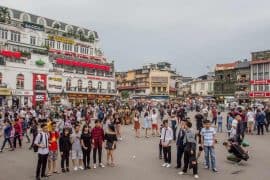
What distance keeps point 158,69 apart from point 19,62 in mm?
51438

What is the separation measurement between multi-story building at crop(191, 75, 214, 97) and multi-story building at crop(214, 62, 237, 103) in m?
5.92

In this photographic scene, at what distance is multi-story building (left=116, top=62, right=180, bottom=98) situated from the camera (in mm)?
92375

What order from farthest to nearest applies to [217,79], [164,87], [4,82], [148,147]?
[164,87] < [217,79] < [4,82] < [148,147]

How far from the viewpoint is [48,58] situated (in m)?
55.2

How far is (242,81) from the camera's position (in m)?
75.1

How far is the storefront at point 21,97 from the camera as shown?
49.1 metres

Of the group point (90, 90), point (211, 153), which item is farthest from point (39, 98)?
point (211, 153)

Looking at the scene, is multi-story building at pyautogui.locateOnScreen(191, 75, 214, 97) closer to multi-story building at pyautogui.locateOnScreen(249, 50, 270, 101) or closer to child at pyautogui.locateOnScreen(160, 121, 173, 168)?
multi-story building at pyautogui.locateOnScreen(249, 50, 270, 101)

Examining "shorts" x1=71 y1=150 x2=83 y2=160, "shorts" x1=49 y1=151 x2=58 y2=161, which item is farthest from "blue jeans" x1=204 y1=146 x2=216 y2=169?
"shorts" x1=49 y1=151 x2=58 y2=161

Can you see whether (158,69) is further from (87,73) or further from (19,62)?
(19,62)

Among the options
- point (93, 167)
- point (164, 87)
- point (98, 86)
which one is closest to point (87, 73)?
point (98, 86)

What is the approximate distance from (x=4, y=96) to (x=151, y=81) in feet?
165

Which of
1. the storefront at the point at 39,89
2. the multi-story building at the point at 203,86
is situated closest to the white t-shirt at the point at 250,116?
the storefront at the point at 39,89

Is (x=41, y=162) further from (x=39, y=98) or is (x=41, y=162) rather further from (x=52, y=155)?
(x=39, y=98)
